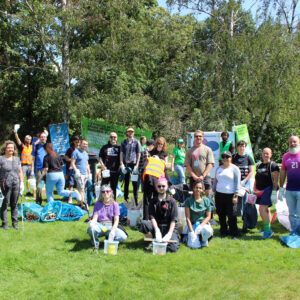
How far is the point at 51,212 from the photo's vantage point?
701 cm

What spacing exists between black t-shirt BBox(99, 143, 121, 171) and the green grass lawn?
1962 mm

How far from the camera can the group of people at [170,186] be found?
5434 millimetres

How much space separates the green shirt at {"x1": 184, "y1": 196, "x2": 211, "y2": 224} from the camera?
5.58 meters

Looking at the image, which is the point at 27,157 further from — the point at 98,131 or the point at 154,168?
the point at 98,131

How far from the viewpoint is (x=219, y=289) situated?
13.1 ft

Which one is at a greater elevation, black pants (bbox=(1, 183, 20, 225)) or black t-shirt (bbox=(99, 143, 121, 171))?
black t-shirt (bbox=(99, 143, 121, 171))

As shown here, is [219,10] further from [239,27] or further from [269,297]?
[269,297]

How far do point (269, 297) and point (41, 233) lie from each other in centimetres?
399

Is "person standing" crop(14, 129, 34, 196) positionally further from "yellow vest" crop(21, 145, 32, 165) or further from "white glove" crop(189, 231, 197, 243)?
"white glove" crop(189, 231, 197, 243)

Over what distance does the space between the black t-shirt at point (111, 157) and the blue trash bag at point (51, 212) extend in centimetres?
130

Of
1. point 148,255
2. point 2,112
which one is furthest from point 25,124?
point 148,255

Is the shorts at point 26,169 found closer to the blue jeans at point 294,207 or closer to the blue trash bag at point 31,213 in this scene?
the blue trash bag at point 31,213

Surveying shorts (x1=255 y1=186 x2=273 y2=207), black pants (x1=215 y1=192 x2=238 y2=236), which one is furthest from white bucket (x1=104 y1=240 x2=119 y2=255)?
shorts (x1=255 y1=186 x2=273 y2=207)

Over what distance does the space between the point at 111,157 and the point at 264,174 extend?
3.15m
